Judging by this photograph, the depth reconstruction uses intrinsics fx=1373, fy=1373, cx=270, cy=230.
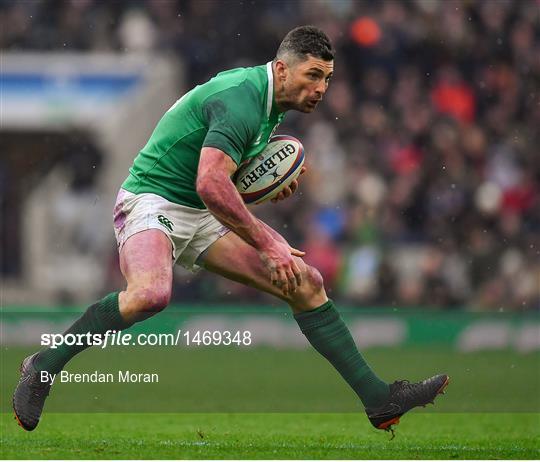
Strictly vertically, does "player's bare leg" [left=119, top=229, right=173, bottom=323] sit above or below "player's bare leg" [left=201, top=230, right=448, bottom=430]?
above

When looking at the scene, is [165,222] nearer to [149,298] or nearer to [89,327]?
[149,298]

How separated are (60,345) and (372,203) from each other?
8.33 m

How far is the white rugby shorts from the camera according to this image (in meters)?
6.69

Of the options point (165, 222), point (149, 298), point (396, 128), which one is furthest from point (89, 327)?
point (396, 128)

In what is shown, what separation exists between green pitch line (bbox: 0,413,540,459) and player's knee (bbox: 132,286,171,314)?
69cm

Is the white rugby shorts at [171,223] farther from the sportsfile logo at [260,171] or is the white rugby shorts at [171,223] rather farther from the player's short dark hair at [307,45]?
the player's short dark hair at [307,45]

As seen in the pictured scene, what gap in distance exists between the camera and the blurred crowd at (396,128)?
1434 centimetres

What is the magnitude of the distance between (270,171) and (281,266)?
0.70 m

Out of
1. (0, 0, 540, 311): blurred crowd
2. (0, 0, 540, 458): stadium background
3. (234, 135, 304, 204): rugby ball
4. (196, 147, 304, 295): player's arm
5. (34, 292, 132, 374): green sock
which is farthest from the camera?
(0, 0, 540, 311): blurred crowd

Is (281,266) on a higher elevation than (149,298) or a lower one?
higher

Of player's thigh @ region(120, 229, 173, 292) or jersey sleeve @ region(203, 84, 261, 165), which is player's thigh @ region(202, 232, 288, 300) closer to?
player's thigh @ region(120, 229, 173, 292)

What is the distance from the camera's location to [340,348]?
6926 mm

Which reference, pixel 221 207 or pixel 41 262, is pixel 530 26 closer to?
pixel 41 262

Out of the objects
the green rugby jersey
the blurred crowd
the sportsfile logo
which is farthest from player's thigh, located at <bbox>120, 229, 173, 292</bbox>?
the blurred crowd
